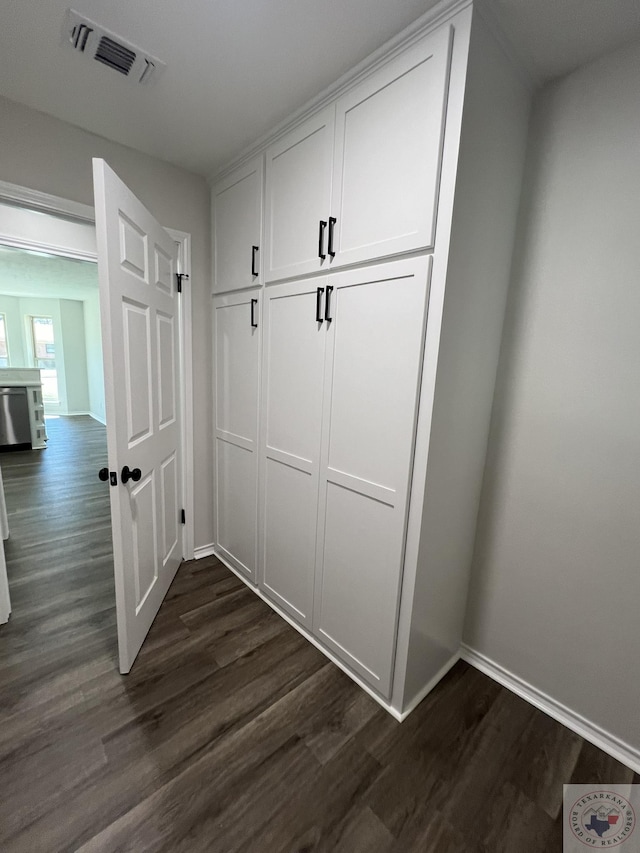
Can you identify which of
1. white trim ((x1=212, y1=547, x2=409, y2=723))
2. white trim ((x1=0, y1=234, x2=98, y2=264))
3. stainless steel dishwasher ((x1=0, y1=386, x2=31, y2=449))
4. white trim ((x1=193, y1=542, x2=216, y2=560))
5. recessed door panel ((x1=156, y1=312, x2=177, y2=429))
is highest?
white trim ((x1=0, y1=234, x2=98, y2=264))

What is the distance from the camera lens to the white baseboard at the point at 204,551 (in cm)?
254

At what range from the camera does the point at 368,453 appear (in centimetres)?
146

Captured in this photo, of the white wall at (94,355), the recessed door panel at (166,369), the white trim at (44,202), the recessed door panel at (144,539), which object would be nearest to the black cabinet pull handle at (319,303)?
the recessed door panel at (166,369)

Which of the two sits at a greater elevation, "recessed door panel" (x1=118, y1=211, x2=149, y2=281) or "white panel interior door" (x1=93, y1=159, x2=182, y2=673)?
"recessed door panel" (x1=118, y1=211, x2=149, y2=281)

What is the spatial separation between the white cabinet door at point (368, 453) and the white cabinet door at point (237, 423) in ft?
1.94

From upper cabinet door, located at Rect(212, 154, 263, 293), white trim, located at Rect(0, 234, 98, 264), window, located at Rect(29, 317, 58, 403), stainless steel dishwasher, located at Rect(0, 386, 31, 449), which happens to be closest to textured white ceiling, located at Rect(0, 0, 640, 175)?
upper cabinet door, located at Rect(212, 154, 263, 293)

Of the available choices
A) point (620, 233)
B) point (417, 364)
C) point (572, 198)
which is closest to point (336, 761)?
point (417, 364)

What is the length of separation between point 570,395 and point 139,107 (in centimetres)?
217

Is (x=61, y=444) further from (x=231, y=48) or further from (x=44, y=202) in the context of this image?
(x=231, y=48)

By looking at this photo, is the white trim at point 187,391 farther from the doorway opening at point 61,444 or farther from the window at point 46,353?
the window at point 46,353

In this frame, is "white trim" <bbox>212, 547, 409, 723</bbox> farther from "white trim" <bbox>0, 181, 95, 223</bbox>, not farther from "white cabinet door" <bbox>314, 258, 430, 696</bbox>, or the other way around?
"white trim" <bbox>0, 181, 95, 223</bbox>

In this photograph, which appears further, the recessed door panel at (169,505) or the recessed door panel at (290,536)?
the recessed door panel at (169,505)

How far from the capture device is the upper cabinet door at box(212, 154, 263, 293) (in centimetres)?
189

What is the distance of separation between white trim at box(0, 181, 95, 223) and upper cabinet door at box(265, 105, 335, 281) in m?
0.92
